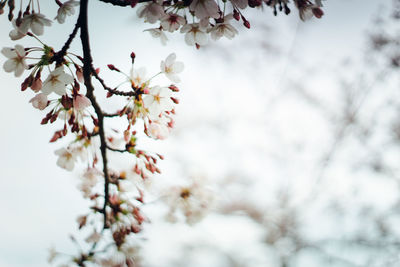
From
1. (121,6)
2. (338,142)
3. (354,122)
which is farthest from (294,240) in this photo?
(121,6)

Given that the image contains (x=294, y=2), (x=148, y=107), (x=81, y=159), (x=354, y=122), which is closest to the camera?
(x=294, y=2)

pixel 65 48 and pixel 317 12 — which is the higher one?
pixel 317 12

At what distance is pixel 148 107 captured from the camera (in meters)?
1.33

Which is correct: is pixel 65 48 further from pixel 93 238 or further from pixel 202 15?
pixel 93 238

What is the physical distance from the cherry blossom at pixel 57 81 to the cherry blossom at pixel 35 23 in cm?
17

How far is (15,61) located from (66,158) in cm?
84

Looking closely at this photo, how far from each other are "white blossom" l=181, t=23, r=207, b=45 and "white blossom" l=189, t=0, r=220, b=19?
5.3 inches

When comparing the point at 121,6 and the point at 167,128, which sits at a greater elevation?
the point at 121,6

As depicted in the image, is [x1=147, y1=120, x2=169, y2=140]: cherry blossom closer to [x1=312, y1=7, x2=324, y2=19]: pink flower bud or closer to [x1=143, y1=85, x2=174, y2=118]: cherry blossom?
[x1=143, y1=85, x2=174, y2=118]: cherry blossom

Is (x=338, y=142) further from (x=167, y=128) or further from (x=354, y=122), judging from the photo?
(x=167, y=128)

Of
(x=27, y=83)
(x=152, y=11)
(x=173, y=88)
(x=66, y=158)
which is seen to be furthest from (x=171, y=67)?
(x=66, y=158)

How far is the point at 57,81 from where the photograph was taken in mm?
1129

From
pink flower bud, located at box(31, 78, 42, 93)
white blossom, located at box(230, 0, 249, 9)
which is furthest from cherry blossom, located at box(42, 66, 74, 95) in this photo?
white blossom, located at box(230, 0, 249, 9)

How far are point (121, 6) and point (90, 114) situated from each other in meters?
0.57
